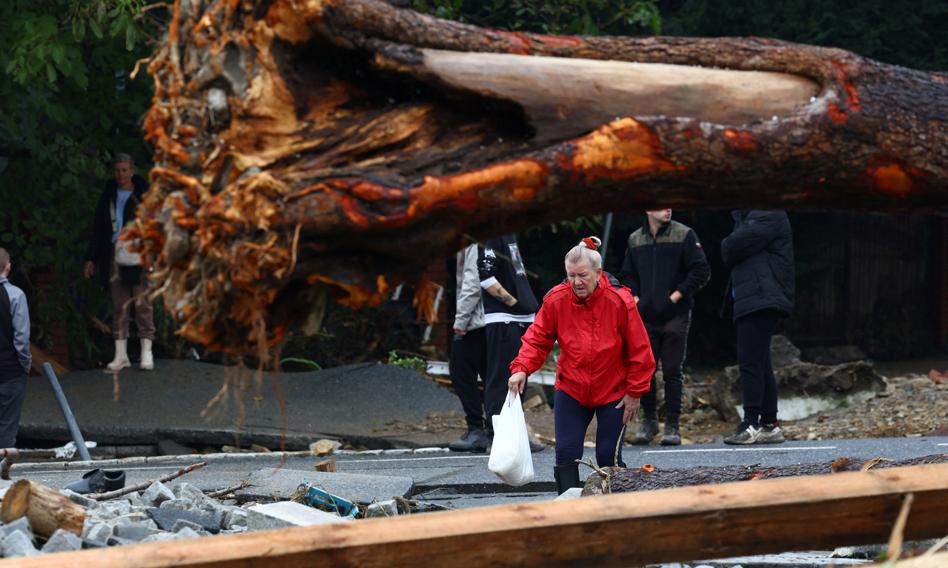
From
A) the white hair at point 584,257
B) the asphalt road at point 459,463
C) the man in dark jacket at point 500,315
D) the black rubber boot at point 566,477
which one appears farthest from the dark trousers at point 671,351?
the white hair at point 584,257

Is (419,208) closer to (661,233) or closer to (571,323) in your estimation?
(571,323)

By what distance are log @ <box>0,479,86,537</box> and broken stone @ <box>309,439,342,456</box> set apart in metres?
4.98

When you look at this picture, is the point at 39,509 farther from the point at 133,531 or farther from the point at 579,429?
the point at 579,429

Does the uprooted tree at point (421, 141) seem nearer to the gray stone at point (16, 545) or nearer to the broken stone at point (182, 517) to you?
the gray stone at point (16, 545)

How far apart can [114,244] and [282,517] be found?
7649 mm

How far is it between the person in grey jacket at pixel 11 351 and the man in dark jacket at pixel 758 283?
538cm

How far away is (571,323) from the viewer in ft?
25.7

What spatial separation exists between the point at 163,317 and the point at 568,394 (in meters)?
7.96

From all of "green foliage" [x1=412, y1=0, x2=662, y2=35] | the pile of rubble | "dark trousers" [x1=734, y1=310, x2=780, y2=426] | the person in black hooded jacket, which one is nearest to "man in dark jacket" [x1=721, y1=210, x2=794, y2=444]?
"dark trousers" [x1=734, y1=310, x2=780, y2=426]

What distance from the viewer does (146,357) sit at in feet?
46.1

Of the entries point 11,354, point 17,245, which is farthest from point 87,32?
point 11,354

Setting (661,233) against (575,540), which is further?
(661,233)

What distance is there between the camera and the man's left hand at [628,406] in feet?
25.4

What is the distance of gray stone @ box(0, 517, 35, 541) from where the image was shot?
5.59 metres
